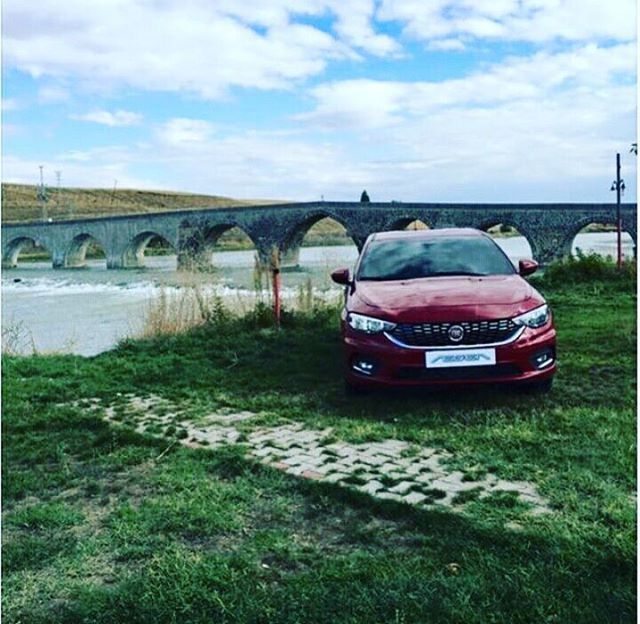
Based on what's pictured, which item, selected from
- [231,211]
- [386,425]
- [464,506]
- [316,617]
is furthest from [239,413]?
[231,211]

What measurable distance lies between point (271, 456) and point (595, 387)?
2791 millimetres

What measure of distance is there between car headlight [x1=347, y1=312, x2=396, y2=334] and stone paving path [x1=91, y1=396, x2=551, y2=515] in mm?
850

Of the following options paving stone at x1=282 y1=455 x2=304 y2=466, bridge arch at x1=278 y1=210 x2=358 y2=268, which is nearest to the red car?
paving stone at x1=282 y1=455 x2=304 y2=466

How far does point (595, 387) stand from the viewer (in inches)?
224

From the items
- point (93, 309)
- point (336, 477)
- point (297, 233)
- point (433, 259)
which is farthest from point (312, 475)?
point (297, 233)

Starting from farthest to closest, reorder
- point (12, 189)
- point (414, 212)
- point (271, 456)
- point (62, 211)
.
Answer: point (12, 189)
point (62, 211)
point (414, 212)
point (271, 456)

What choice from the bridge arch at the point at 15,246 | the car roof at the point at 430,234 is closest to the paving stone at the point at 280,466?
the car roof at the point at 430,234

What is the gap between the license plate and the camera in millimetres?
5039

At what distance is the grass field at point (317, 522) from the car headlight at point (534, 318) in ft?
1.81

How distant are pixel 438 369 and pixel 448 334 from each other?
0.25 meters

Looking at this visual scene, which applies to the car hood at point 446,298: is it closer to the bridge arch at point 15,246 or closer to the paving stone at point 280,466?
the paving stone at point 280,466

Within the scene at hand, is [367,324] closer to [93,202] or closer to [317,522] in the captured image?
[317,522]

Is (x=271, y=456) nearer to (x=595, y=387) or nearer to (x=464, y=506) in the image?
(x=464, y=506)

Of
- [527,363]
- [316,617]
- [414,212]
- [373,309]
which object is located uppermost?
[414,212]
